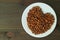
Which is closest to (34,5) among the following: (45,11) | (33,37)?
(45,11)

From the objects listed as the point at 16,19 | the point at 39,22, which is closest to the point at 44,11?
the point at 39,22

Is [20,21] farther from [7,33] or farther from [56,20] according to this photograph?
[56,20]

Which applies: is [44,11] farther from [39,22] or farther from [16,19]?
→ [16,19]
